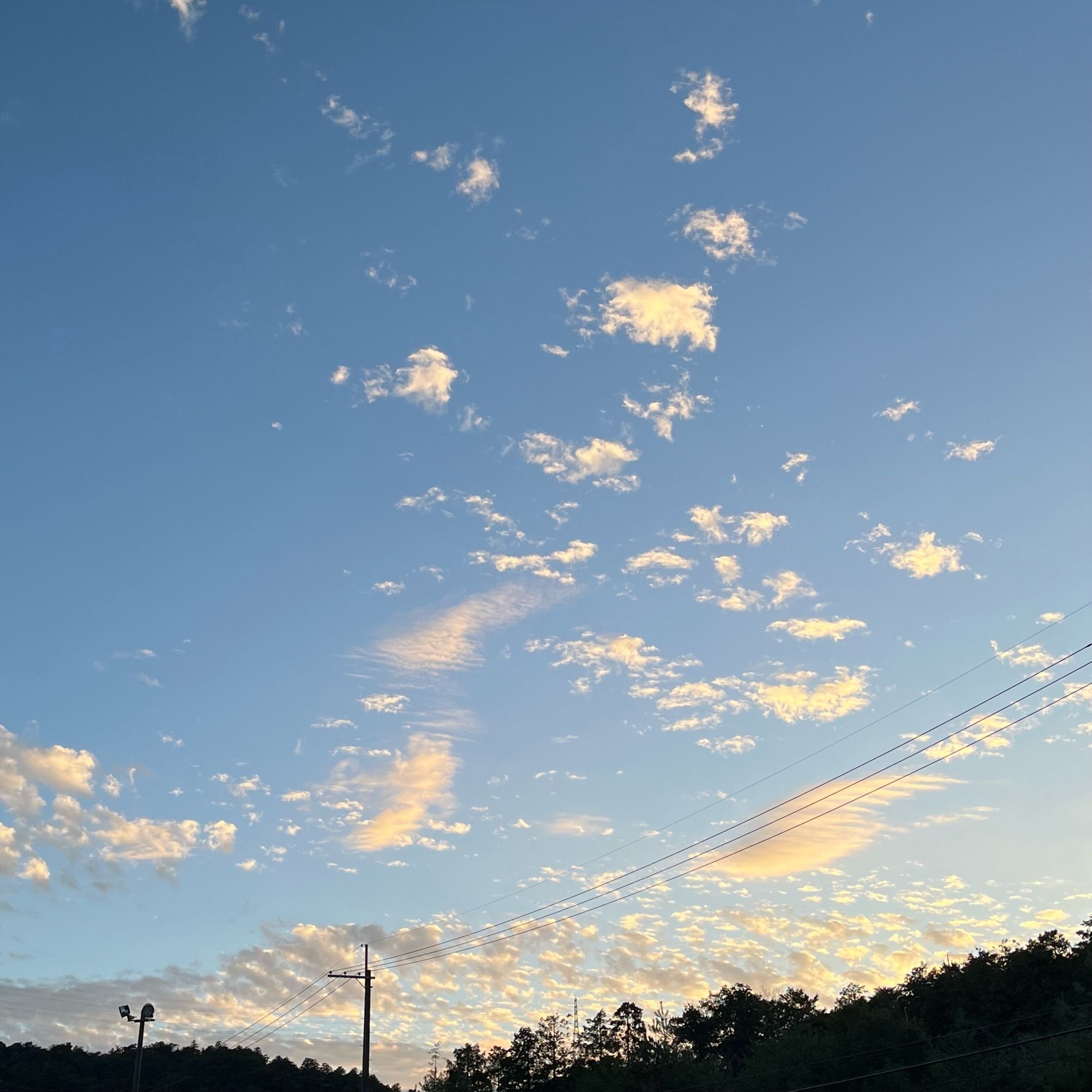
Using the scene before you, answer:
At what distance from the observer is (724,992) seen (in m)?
133

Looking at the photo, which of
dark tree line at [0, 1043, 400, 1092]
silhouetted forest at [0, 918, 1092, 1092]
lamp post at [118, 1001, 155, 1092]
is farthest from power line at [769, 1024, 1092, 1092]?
dark tree line at [0, 1043, 400, 1092]

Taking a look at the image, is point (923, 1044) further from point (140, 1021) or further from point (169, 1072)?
point (169, 1072)

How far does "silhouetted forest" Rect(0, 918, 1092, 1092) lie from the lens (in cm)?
7225

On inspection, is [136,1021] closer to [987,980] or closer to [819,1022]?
[819,1022]

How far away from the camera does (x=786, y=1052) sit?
83125 mm

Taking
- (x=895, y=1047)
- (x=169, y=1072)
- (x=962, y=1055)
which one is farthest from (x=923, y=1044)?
(x=169, y=1072)

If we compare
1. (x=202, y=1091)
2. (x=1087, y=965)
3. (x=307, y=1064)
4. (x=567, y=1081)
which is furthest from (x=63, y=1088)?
(x=1087, y=965)

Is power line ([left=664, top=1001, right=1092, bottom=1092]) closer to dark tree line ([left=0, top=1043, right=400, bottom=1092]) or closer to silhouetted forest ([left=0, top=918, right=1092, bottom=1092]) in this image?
silhouetted forest ([left=0, top=918, right=1092, bottom=1092])

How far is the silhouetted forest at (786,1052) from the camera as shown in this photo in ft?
237

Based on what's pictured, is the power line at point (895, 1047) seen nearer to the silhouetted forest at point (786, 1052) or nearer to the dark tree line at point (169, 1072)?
the silhouetted forest at point (786, 1052)

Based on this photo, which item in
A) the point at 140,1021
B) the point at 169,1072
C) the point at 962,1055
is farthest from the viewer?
the point at 169,1072

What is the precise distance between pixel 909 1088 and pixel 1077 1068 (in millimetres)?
16709

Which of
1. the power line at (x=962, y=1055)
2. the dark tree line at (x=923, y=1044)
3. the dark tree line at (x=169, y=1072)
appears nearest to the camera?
the power line at (x=962, y=1055)

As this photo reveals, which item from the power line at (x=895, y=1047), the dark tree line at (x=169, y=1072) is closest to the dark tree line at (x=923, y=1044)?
the power line at (x=895, y=1047)
